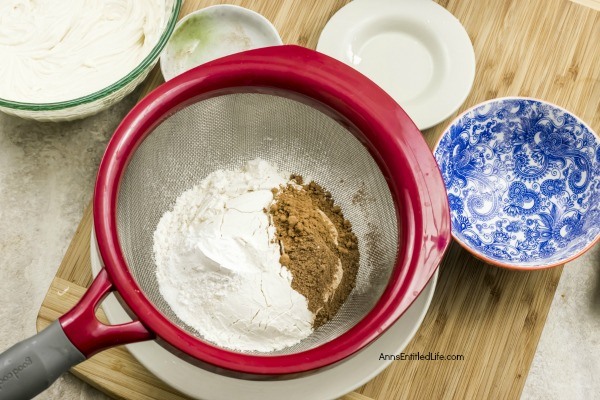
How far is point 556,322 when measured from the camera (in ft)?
3.68

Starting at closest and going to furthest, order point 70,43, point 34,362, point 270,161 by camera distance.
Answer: point 34,362, point 270,161, point 70,43

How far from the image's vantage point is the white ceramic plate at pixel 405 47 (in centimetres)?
110

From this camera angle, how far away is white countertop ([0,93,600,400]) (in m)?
1.11

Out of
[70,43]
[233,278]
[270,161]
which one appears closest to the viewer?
[233,278]

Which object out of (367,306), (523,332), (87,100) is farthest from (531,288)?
(87,100)

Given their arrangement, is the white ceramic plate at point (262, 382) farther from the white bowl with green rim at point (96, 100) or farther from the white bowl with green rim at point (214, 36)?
the white bowl with green rim at point (214, 36)

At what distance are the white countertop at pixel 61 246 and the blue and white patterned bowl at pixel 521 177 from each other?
0.31 feet

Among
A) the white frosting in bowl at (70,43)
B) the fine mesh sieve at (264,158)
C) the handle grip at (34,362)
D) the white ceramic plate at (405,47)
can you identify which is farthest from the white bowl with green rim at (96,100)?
the handle grip at (34,362)

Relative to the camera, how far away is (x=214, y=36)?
112 centimetres

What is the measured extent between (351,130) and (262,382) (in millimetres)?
361

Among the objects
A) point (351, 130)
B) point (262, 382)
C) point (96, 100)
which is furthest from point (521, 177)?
point (96, 100)

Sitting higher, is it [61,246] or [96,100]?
[96,100]

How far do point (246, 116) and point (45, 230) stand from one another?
1.40ft

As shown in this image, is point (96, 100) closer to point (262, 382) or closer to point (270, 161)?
point (270, 161)
